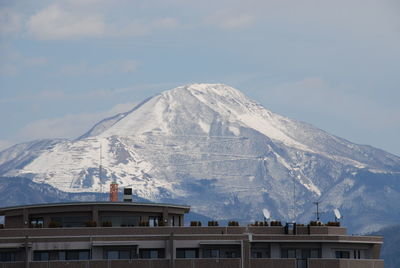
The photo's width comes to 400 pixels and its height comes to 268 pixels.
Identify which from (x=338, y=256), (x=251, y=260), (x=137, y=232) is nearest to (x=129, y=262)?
(x=137, y=232)

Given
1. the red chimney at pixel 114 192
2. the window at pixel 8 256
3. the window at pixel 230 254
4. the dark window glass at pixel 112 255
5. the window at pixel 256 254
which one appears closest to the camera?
the dark window glass at pixel 112 255

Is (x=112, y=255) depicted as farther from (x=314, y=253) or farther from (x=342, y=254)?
(x=342, y=254)

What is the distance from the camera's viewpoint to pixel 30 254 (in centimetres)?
11175

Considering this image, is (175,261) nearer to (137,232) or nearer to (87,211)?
(137,232)

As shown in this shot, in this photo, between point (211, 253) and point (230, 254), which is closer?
point (230, 254)

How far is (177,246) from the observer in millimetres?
112500

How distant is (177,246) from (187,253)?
1.22m

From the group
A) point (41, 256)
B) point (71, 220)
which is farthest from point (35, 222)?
point (41, 256)

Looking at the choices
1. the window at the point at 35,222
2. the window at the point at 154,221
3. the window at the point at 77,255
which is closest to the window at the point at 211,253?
the window at the point at 154,221

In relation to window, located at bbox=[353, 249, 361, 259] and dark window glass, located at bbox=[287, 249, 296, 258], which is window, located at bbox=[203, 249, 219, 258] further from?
window, located at bbox=[353, 249, 361, 259]

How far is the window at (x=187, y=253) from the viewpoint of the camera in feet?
370

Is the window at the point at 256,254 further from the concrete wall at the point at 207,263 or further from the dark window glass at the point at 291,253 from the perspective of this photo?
the concrete wall at the point at 207,263

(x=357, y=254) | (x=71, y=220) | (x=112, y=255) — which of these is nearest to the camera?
(x=112, y=255)

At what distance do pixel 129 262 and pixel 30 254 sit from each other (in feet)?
29.4
